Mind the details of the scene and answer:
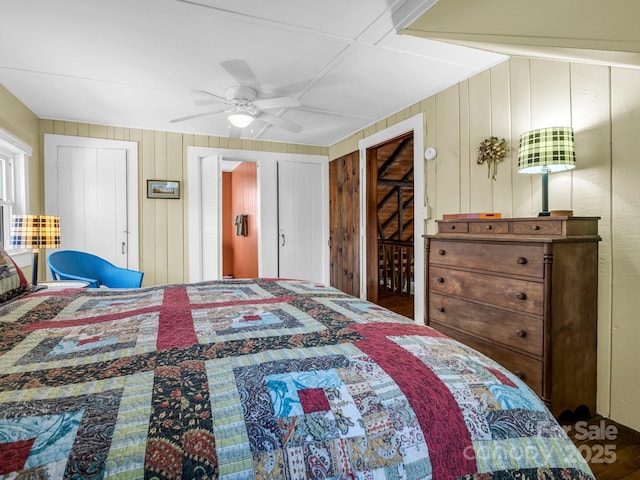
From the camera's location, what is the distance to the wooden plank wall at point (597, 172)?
6.42 ft

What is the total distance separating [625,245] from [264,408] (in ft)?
7.28

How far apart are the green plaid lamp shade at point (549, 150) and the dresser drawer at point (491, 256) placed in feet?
1.70

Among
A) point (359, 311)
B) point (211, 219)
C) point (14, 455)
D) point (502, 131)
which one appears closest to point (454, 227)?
point (502, 131)

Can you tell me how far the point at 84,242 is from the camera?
4.17m

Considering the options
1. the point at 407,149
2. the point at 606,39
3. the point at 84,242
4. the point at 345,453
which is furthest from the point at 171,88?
the point at 407,149

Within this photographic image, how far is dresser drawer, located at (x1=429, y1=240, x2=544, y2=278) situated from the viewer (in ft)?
6.33

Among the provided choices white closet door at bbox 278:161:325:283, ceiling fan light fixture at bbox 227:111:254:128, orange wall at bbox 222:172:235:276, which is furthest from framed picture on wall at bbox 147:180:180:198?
orange wall at bbox 222:172:235:276

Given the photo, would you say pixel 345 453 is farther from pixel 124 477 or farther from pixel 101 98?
pixel 101 98

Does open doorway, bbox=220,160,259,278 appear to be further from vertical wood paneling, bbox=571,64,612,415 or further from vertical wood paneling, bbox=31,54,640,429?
vertical wood paneling, bbox=571,64,612,415

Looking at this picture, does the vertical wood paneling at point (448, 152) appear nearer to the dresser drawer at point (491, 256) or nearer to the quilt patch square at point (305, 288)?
the dresser drawer at point (491, 256)

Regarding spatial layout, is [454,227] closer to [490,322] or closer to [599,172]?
[490,322]

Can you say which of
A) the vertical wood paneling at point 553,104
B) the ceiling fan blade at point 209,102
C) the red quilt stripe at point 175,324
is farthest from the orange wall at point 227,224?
the vertical wood paneling at point 553,104

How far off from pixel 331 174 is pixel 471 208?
2688 millimetres

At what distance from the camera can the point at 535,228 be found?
1972mm
